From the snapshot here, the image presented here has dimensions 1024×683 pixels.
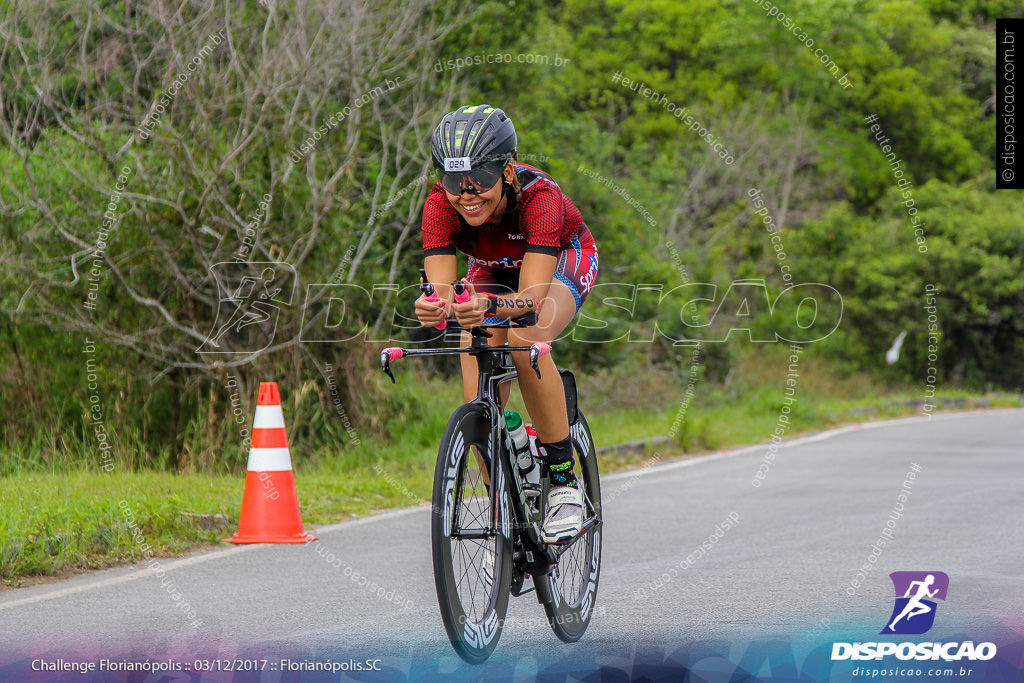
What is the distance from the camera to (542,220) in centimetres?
464

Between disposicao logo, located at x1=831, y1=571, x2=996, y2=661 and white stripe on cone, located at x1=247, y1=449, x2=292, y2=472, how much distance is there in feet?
11.6

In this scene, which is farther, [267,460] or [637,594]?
[267,460]

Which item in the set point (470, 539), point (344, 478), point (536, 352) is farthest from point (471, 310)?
point (344, 478)

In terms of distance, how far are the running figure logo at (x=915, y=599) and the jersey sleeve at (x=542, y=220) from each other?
217cm

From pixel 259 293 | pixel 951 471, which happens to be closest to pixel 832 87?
pixel 951 471

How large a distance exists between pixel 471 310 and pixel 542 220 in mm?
611

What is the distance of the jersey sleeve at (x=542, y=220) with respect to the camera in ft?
15.2

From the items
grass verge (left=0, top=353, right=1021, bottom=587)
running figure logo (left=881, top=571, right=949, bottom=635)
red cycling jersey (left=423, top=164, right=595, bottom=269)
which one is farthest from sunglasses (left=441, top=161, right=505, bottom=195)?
grass verge (left=0, top=353, right=1021, bottom=587)

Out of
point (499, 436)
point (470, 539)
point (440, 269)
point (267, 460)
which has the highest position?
point (440, 269)

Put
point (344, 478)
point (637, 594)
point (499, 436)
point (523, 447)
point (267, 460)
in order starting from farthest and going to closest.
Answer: point (344, 478) → point (267, 460) → point (637, 594) → point (523, 447) → point (499, 436)

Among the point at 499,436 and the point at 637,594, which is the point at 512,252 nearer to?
the point at 499,436

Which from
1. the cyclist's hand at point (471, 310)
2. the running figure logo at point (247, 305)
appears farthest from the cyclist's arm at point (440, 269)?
the running figure logo at point (247, 305)

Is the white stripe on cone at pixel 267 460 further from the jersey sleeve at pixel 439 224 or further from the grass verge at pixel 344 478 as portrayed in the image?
the jersey sleeve at pixel 439 224

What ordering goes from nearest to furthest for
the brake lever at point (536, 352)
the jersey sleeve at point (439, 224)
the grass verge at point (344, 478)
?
the brake lever at point (536, 352) < the jersey sleeve at point (439, 224) < the grass verge at point (344, 478)
